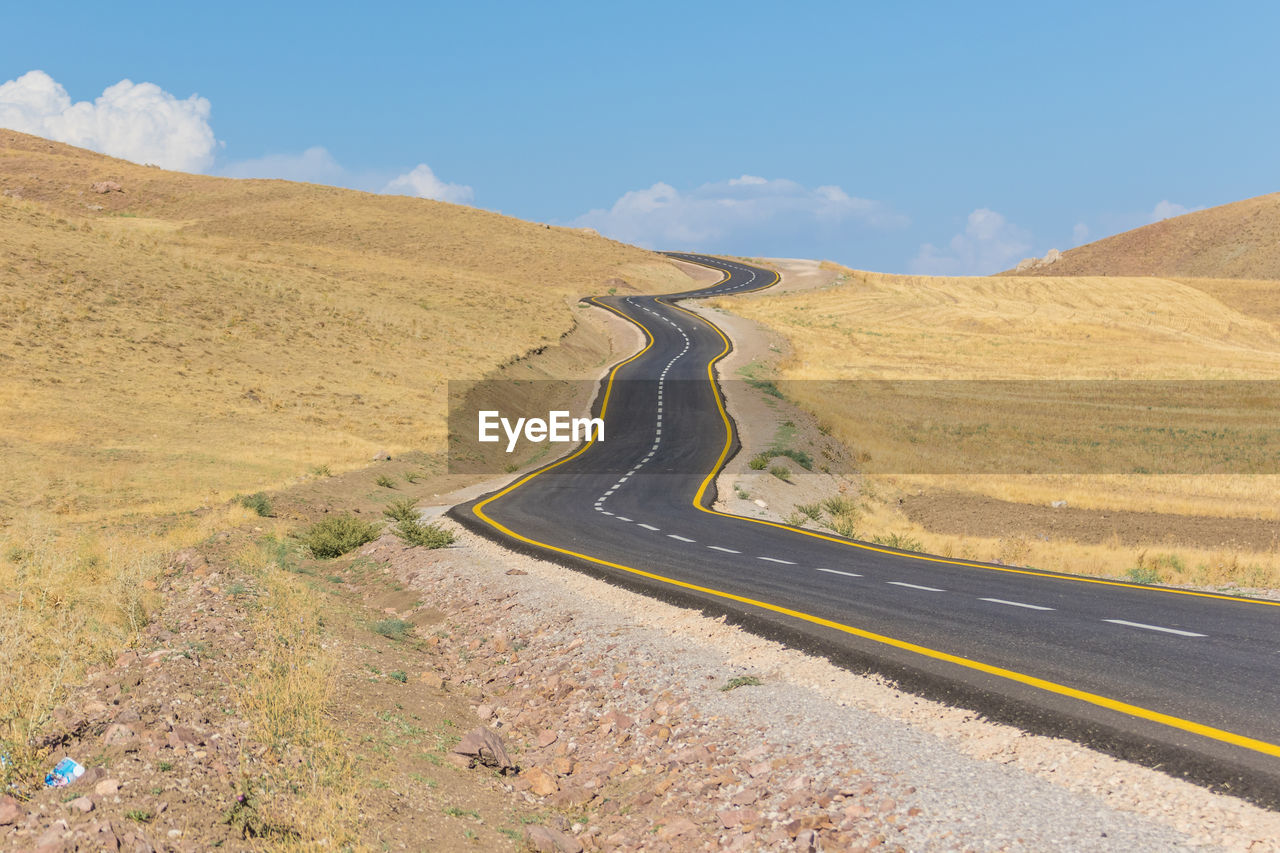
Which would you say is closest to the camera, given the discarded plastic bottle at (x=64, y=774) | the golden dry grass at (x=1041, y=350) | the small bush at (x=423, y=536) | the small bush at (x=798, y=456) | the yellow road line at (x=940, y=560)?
the discarded plastic bottle at (x=64, y=774)

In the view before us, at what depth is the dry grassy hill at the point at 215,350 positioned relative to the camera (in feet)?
91.4

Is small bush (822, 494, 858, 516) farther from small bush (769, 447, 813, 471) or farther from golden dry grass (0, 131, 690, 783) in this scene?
golden dry grass (0, 131, 690, 783)

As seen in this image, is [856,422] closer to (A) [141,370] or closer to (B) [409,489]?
(B) [409,489]

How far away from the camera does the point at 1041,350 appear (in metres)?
68.3

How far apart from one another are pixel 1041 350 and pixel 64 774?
72390 millimetres

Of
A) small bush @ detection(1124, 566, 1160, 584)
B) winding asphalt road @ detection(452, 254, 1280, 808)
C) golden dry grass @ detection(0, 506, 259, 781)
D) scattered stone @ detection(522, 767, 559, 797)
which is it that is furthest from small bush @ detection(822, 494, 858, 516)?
scattered stone @ detection(522, 767, 559, 797)

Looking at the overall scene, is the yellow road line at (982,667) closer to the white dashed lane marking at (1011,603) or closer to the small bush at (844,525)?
the white dashed lane marking at (1011,603)

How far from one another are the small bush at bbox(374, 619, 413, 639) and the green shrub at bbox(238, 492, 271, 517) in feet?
35.5

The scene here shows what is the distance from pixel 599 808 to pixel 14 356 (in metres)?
38.0

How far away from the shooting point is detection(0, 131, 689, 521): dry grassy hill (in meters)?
27.9

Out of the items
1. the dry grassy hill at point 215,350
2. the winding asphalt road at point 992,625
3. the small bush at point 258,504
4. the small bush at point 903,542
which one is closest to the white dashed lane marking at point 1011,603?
the winding asphalt road at point 992,625

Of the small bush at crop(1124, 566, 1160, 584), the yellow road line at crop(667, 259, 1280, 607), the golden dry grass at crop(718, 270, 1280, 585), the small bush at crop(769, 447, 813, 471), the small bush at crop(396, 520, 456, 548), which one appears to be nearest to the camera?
the yellow road line at crop(667, 259, 1280, 607)

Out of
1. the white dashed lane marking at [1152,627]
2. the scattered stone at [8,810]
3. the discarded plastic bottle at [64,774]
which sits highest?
the white dashed lane marking at [1152,627]

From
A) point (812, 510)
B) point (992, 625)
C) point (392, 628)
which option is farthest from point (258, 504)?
point (992, 625)
